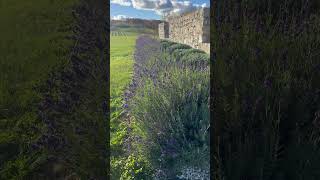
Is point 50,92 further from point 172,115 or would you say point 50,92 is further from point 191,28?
point 191,28

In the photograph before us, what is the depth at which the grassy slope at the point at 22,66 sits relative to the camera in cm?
298

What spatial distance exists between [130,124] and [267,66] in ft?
3.81

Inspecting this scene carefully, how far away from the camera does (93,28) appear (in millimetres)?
3041

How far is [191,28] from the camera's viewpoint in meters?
3.35

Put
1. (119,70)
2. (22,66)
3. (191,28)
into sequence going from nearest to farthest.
→ 1. (22,66)
2. (119,70)
3. (191,28)

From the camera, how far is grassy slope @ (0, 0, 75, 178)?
9.77 feet

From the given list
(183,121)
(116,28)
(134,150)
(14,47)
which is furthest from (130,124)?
(14,47)

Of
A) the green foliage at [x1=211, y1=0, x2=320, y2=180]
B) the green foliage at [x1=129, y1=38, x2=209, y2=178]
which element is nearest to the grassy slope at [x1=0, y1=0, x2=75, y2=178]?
the green foliage at [x1=129, y1=38, x2=209, y2=178]

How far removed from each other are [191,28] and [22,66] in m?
1.30

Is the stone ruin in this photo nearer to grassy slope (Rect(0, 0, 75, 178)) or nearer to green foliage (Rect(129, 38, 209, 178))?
green foliage (Rect(129, 38, 209, 178))

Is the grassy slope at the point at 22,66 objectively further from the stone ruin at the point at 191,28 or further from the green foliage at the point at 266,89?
the green foliage at the point at 266,89

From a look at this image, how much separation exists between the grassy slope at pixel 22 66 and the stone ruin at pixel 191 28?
75 centimetres

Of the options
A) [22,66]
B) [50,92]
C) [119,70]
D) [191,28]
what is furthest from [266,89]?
[22,66]

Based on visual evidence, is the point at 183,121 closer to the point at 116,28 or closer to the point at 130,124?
the point at 130,124
